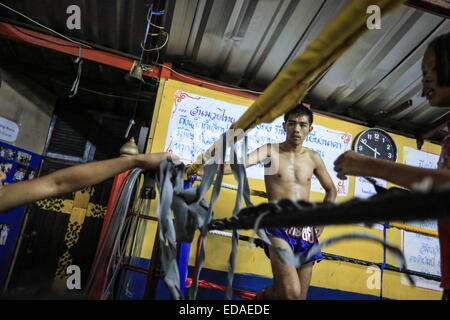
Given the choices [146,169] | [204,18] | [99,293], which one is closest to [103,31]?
[204,18]

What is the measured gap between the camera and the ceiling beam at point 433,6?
8.02 feet

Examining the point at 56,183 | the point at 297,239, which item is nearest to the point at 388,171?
the point at 56,183

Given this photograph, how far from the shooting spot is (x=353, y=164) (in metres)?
1.16

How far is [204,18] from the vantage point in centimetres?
321

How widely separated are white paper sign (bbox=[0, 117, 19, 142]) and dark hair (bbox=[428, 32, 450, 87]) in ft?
17.4

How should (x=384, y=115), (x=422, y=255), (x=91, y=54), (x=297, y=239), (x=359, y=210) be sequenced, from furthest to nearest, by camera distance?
(x=384, y=115) → (x=422, y=255) → (x=91, y=54) → (x=297, y=239) → (x=359, y=210)

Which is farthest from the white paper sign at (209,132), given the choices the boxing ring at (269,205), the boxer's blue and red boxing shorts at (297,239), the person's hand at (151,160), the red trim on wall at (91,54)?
the person's hand at (151,160)

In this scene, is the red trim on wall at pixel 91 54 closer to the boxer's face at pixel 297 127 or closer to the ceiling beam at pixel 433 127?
the boxer's face at pixel 297 127

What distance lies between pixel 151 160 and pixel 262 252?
289 cm

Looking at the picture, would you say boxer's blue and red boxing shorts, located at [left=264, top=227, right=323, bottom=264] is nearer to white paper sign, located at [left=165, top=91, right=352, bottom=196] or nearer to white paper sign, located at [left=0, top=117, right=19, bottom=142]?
white paper sign, located at [left=165, top=91, right=352, bottom=196]

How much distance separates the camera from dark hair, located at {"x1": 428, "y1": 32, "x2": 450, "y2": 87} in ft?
3.78

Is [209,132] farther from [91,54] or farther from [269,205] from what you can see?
[269,205]

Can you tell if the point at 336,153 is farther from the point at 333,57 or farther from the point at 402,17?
the point at 333,57
